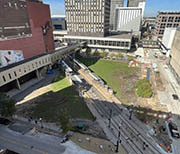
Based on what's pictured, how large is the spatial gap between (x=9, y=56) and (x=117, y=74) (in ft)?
132

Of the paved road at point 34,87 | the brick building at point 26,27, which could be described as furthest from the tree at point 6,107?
the brick building at point 26,27

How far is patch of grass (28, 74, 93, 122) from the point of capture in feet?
93.7

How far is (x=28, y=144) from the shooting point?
2114cm

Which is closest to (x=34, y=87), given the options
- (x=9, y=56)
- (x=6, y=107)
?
(x=9, y=56)

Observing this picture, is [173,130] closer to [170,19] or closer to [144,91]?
[144,91]

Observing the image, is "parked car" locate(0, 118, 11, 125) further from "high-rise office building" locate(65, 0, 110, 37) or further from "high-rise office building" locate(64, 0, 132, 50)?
"high-rise office building" locate(65, 0, 110, 37)

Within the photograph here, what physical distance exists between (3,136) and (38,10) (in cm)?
4292

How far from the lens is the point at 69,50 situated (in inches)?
2427

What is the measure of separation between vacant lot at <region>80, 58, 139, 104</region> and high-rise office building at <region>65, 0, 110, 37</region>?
2637 centimetres

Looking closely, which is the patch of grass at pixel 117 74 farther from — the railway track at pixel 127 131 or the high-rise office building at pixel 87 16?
the high-rise office building at pixel 87 16

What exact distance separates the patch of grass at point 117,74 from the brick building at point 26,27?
87.1 feet

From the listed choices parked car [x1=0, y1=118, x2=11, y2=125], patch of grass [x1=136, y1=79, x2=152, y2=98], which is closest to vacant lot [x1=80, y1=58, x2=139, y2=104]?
patch of grass [x1=136, y1=79, x2=152, y2=98]

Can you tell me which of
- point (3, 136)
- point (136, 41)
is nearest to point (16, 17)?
→ point (3, 136)

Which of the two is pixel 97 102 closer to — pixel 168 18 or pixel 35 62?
pixel 35 62
